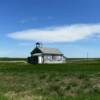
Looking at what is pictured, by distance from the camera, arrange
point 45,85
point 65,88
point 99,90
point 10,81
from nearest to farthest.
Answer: point 99,90 → point 65,88 → point 45,85 → point 10,81

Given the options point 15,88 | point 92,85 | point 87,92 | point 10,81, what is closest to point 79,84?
point 92,85

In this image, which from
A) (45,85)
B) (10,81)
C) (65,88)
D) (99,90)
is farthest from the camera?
(10,81)

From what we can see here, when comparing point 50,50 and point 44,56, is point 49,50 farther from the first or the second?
point 44,56

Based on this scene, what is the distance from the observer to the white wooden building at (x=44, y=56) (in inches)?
3834

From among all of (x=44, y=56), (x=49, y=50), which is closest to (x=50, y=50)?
(x=49, y=50)

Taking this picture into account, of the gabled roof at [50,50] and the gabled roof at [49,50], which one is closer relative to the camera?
the gabled roof at [49,50]

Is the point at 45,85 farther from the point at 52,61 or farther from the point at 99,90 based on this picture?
the point at 52,61

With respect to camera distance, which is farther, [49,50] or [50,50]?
[50,50]

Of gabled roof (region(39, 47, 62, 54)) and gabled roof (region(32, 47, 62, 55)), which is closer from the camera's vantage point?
gabled roof (region(32, 47, 62, 55))

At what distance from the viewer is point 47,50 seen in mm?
100125

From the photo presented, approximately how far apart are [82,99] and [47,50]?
82.9 metres

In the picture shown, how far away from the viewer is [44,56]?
9781cm

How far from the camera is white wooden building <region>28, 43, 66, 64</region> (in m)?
97.4

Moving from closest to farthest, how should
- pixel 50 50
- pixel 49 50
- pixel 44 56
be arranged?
1. pixel 44 56
2. pixel 49 50
3. pixel 50 50
